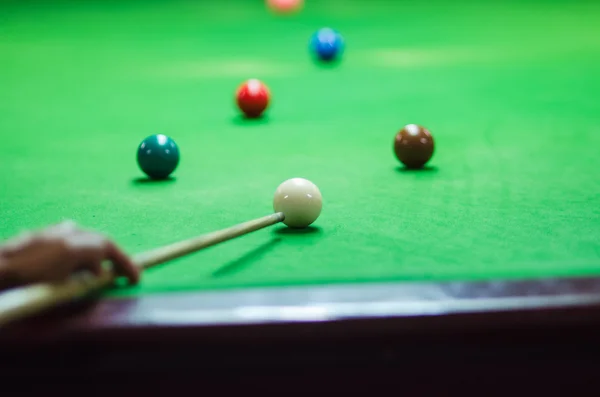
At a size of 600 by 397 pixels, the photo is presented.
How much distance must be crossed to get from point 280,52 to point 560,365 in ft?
14.0

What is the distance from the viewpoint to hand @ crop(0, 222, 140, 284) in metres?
1.25

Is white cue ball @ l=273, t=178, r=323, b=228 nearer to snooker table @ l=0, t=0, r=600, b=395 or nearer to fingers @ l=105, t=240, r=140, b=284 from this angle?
snooker table @ l=0, t=0, r=600, b=395

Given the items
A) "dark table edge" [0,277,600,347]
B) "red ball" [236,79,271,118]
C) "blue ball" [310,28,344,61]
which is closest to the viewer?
"dark table edge" [0,277,600,347]

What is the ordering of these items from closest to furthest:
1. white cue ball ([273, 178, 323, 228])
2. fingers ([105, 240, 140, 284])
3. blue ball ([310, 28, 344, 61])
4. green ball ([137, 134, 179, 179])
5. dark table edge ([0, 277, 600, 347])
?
dark table edge ([0, 277, 600, 347])
fingers ([105, 240, 140, 284])
white cue ball ([273, 178, 323, 228])
green ball ([137, 134, 179, 179])
blue ball ([310, 28, 344, 61])

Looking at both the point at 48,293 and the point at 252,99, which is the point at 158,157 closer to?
the point at 252,99

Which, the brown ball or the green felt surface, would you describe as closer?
the green felt surface

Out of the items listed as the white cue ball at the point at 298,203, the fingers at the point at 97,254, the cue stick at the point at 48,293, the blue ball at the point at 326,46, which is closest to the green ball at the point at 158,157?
the white cue ball at the point at 298,203

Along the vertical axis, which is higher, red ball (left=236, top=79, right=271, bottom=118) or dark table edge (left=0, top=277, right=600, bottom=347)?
red ball (left=236, top=79, right=271, bottom=118)

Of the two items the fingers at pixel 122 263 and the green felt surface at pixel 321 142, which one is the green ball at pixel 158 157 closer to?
the green felt surface at pixel 321 142

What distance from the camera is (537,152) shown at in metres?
2.85

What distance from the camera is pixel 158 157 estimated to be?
256 cm

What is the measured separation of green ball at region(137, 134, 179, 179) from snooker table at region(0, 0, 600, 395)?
0.08 m

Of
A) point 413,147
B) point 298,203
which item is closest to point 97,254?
point 298,203

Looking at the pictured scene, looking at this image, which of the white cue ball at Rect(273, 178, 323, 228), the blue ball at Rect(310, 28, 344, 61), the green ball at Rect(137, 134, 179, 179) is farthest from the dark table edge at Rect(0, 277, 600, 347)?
the blue ball at Rect(310, 28, 344, 61)
